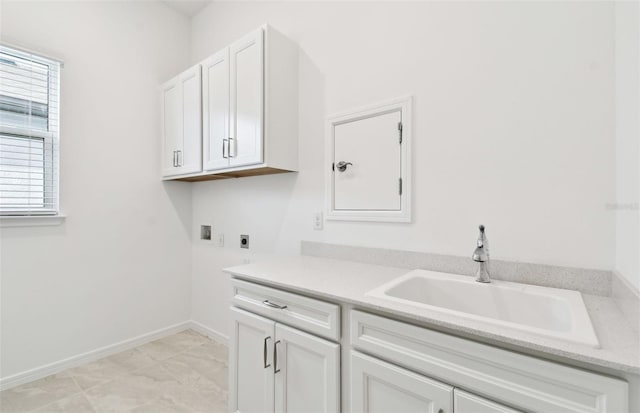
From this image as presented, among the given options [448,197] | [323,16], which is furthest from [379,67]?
[448,197]

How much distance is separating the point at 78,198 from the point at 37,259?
487 mm

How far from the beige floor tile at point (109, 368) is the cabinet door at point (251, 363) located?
1.14m

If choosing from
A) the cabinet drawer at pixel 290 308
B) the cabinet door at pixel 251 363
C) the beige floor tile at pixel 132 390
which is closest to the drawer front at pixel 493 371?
the cabinet drawer at pixel 290 308

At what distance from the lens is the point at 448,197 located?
1.49m

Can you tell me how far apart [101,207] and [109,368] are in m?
1.22

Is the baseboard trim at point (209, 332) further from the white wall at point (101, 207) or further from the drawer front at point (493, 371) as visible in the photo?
the drawer front at point (493, 371)

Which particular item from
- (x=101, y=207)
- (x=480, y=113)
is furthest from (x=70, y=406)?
(x=480, y=113)

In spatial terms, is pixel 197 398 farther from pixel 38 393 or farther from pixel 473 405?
pixel 473 405

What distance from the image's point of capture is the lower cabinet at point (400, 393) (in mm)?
857

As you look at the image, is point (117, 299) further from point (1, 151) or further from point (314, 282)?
point (314, 282)

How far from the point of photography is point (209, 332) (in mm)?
2705

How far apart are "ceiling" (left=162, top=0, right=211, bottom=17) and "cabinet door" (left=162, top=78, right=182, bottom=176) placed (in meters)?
0.80

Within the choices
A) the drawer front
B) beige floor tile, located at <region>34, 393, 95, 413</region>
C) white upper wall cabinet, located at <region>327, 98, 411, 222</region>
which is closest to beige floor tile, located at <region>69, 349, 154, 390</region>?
beige floor tile, located at <region>34, 393, 95, 413</region>

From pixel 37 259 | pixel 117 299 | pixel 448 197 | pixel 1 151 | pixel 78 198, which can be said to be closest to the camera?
pixel 448 197
